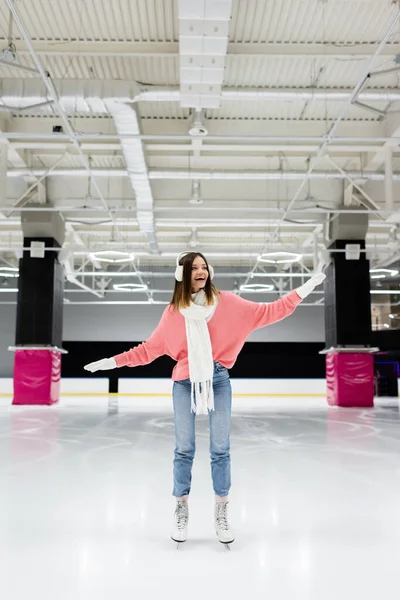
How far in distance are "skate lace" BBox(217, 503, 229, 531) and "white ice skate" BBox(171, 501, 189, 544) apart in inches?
7.0

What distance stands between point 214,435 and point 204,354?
1.53ft

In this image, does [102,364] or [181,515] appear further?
[102,364]

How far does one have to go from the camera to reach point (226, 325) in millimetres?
3242

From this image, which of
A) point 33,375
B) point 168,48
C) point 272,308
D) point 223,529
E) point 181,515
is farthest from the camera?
point 33,375

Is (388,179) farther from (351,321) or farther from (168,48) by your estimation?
(168,48)

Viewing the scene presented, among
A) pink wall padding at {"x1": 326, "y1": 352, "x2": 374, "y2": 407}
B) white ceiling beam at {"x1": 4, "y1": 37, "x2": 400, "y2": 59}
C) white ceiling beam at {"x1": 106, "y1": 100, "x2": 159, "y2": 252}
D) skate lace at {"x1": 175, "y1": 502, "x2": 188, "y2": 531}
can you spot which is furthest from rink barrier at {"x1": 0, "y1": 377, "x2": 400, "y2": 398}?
skate lace at {"x1": 175, "y1": 502, "x2": 188, "y2": 531}

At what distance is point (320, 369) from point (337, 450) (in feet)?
74.4

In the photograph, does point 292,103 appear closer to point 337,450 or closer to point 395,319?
point 337,450

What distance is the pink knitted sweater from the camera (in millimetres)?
3225

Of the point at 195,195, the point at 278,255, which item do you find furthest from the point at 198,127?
the point at 278,255

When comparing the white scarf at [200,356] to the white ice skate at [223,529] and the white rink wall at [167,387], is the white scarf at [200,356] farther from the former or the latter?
the white rink wall at [167,387]

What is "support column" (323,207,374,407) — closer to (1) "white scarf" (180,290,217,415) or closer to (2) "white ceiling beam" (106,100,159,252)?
(2) "white ceiling beam" (106,100,159,252)

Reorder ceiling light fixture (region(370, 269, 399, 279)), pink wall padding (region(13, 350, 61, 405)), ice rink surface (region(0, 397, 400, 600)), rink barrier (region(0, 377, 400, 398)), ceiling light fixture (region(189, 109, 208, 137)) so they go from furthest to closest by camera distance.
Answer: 1. rink barrier (region(0, 377, 400, 398))
2. ceiling light fixture (region(370, 269, 399, 279))
3. pink wall padding (region(13, 350, 61, 405))
4. ceiling light fixture (region(189, 109, 208, 137))
5. ice rink surface (region(0, 397, 400, 600))

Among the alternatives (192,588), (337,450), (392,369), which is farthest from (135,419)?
(392,369)
